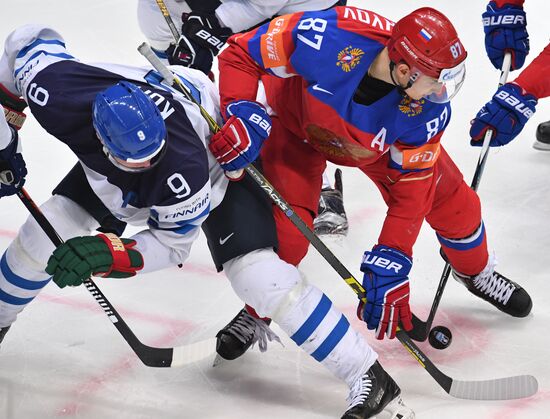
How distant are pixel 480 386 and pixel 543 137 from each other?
65.5 inches

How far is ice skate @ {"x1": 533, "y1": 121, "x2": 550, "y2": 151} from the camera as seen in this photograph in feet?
13.6

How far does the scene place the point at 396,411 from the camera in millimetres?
2682

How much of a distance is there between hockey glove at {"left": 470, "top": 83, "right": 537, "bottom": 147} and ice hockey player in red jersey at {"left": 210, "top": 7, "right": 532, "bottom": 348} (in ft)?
1.30

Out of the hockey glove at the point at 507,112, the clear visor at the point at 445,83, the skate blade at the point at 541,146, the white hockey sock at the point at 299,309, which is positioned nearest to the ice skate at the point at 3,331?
the white hockey sock at the point at 299,309

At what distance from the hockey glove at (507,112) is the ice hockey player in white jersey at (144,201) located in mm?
967

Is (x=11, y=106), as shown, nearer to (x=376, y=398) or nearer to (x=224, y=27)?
(x=224, y=27)

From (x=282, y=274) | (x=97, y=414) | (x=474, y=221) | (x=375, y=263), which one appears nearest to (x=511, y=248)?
(x=474, y=221)

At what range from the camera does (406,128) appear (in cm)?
258

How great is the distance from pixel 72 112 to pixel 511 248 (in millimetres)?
1833

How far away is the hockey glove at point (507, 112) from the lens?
10.5 feet

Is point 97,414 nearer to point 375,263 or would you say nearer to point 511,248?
point 375,263

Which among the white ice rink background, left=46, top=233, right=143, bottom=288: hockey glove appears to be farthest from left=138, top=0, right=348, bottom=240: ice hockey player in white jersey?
left=46, top=233, right=143, bottom=288: hockey glove

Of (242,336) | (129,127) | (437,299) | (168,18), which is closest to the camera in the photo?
(129,127)

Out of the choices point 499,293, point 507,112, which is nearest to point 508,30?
point 507,112
